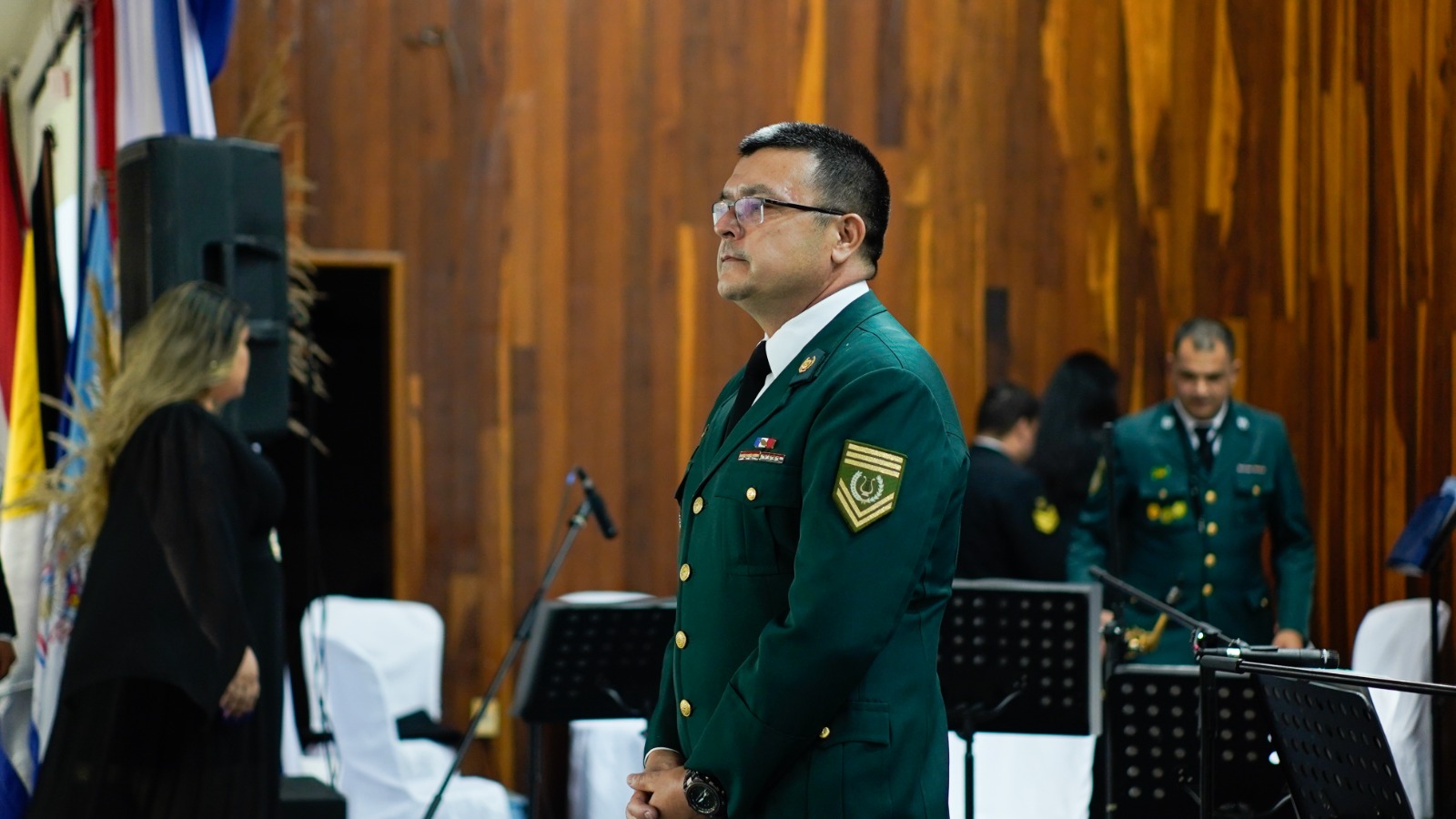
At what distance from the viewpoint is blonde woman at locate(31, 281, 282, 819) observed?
3961 millimetres

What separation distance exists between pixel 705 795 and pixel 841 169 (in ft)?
2.90

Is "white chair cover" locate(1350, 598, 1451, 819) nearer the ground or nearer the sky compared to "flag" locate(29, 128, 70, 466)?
nearer the ground

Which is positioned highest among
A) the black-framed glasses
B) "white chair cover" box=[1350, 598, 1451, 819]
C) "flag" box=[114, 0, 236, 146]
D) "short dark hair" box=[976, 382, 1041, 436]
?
"flag" box=[114, 0, 236, 146]

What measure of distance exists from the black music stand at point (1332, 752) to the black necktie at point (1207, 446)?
2.37 m

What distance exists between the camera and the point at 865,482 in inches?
84.0

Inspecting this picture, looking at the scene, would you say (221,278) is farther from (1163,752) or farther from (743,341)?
(1163,752)

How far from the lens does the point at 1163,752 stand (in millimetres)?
3850

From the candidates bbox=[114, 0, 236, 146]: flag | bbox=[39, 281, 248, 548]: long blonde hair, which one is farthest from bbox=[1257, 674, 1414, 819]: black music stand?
bbox=[114, 0, 236, 146]: flag

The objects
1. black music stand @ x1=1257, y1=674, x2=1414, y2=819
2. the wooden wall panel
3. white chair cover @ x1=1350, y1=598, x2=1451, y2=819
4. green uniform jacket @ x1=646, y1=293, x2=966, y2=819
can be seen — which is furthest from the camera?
the wooden wall panel

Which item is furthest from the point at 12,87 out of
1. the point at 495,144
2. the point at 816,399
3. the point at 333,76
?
the point at 816,399

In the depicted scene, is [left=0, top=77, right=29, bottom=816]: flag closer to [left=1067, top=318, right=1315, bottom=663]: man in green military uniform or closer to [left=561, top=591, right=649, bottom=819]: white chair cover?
[left=561, top=591, right=649, bottom=819]: white chair cover

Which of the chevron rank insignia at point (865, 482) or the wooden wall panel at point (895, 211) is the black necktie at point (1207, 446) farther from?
the chevron rank insignia at point (865, 482)

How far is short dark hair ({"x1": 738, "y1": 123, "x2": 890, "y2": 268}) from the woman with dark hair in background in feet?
11.6

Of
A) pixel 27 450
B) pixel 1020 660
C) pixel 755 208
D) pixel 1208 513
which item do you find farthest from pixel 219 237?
pixel 1208 513
